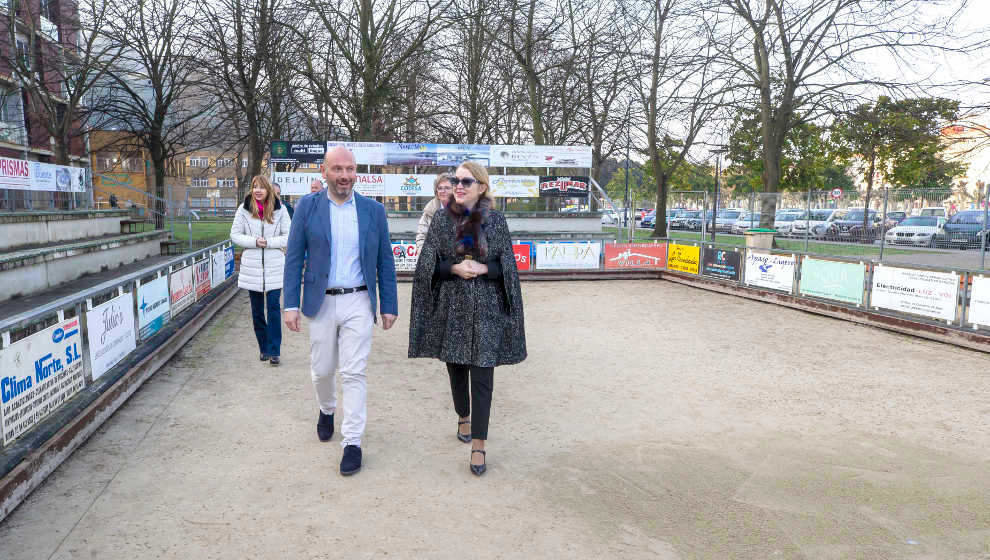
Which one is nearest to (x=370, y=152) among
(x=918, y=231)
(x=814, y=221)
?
(x=814, y=221)

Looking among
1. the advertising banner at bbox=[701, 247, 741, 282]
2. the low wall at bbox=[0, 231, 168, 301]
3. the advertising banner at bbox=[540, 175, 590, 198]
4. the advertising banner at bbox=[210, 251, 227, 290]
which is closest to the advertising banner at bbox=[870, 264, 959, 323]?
the advertising banner at bbox=[701, 247, 741, 282]

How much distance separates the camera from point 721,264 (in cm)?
1434

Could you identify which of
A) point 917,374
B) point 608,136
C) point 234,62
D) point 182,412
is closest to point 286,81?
point 234,62

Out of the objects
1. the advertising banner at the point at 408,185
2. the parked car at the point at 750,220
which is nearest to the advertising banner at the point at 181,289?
the advertising banner at the point at 408,185

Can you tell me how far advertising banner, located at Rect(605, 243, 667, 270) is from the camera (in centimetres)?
1686

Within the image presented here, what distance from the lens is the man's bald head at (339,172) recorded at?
4.13 metres

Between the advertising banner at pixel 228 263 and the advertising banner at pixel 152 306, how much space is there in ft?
16.8

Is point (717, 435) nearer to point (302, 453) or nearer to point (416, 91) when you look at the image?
point (302, 453)

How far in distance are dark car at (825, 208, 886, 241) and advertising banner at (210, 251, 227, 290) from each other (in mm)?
12197

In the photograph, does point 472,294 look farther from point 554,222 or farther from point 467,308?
point 554,222

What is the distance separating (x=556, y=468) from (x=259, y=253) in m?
4.18

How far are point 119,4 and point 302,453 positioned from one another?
25.1m

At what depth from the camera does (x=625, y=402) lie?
5.92 m

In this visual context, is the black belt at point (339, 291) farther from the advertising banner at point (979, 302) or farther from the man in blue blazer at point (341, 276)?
the advertising banner at point (979, 302)
